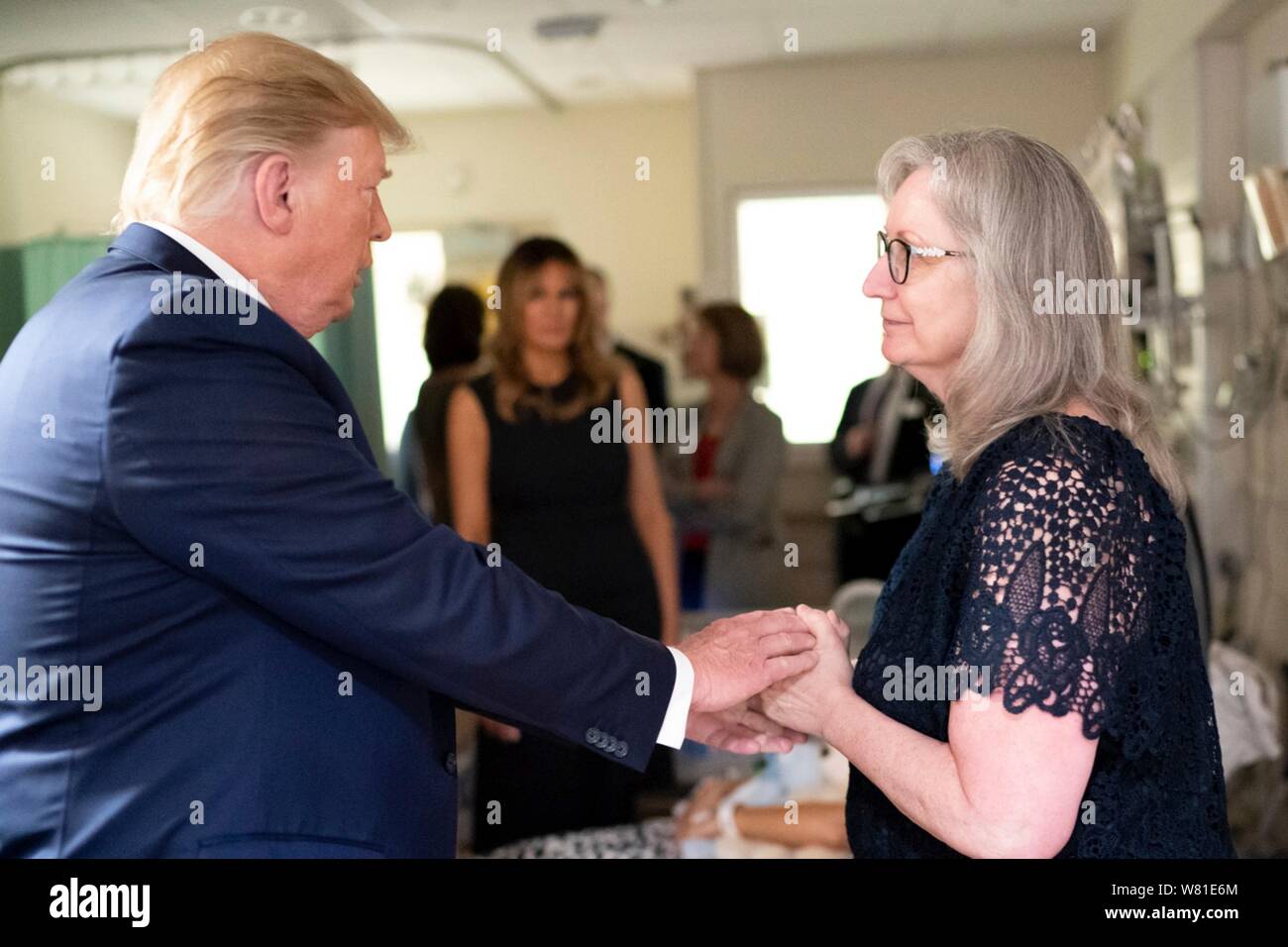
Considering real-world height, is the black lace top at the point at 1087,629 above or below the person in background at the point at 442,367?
below

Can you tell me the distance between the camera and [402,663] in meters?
1.12

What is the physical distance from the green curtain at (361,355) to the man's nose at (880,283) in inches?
120

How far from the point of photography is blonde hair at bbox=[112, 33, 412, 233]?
1125 mm

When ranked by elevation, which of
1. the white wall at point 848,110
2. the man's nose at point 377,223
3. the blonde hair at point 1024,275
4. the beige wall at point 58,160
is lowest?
the blonde hair at point 1024,275

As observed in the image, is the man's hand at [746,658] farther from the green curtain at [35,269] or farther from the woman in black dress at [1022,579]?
the green curtain at [35,269]

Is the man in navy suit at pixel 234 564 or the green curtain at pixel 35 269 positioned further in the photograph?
the green curtain at pixel 35 269

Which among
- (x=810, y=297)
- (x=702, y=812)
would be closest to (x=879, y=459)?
(x=810, y=297)

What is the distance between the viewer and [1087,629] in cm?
→ 107

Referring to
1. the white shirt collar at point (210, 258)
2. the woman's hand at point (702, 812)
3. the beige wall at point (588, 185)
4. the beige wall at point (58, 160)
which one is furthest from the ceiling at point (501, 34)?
the white shirt collar at point (210, 258)

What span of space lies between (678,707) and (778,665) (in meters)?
0.14

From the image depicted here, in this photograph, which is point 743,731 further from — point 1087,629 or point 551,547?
point 551,547

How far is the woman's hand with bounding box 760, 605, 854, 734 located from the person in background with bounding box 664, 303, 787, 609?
115 inches

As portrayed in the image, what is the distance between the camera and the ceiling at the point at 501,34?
4.83 metres

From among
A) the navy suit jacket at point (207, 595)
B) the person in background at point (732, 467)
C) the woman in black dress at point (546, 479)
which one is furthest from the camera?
the person in background at point (732, 467)
